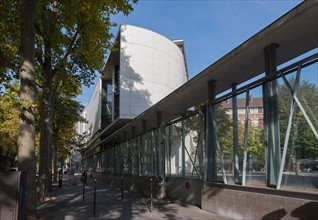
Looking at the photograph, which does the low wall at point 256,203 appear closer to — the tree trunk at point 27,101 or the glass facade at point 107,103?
the tree trunk at point 27,101

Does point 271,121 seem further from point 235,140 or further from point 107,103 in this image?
point 107,103

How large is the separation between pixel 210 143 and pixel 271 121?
3804 mm

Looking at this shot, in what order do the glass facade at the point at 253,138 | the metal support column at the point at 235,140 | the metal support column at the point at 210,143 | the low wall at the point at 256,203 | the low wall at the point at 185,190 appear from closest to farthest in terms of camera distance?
the low wall at the point at 256,203
the glass facade at the point at 253,138
the metal support column at the point at 235,140
the metal support column at the point at 210,143
the low wall at the point at 185,190

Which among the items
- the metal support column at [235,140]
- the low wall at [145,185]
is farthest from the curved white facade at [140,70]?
the metal support column at [235,140]

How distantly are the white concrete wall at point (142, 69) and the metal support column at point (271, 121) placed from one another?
981 inches

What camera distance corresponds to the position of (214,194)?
1192cm

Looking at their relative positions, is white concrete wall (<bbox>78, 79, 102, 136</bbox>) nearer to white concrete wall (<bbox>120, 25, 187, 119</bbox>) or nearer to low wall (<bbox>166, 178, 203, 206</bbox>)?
white concrete wall (<bbox>120, 25, 187, 119</bbox>)

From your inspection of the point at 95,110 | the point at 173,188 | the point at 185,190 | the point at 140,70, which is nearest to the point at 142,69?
the point at 140,70

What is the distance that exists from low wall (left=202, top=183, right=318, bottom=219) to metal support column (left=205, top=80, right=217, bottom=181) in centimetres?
48

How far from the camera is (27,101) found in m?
9.77

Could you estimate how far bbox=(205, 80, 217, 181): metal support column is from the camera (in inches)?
503

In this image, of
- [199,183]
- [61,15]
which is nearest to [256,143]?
[199,183]

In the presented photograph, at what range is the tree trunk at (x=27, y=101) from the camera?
32.8ft

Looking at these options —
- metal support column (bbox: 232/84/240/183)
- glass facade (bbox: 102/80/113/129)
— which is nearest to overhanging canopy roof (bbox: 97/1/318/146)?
metal support column (bbox: 232/84/240/183)
